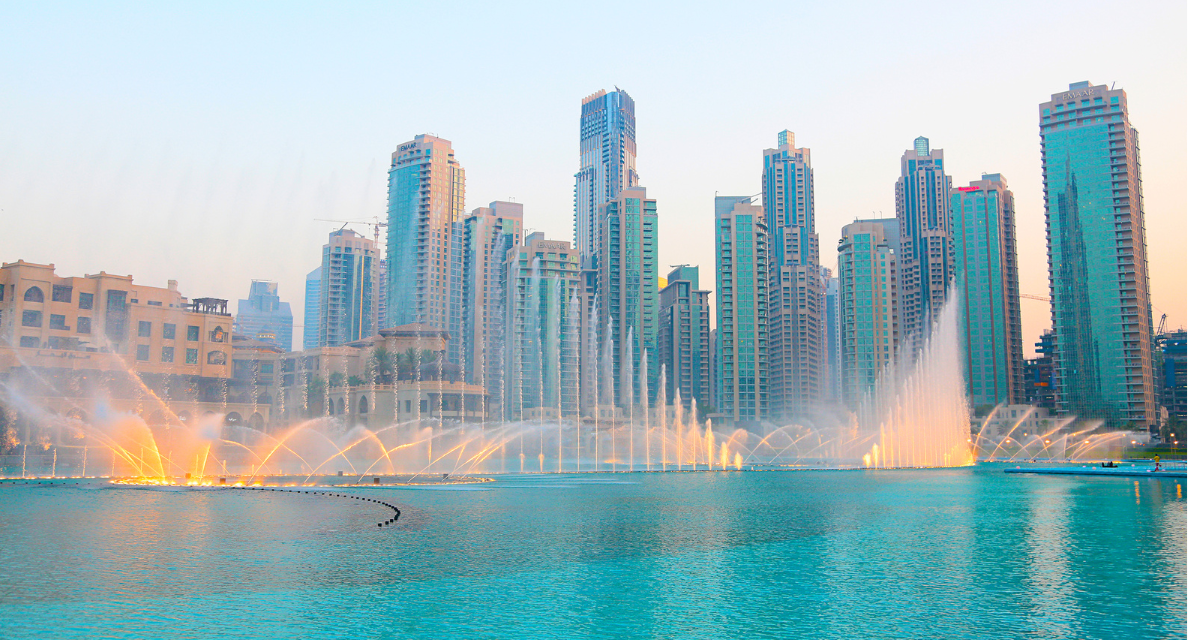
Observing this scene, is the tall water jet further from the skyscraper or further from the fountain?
the skyscraper

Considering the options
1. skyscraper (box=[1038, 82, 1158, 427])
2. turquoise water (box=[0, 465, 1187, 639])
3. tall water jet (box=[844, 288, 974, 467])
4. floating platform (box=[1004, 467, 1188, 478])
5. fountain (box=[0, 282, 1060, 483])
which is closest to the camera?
turquoise water (box=[0, 465, 1187, 639])

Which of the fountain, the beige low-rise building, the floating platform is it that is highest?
the beige low-rise building

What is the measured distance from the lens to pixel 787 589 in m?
22.8

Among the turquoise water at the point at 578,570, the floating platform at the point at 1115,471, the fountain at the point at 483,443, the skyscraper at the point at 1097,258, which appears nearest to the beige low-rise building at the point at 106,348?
the fountain at the point at 483,443

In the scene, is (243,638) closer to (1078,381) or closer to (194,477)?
(194,477)

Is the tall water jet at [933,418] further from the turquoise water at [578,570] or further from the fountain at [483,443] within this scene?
the turquoise water at [578,570]

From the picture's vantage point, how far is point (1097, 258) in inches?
7106

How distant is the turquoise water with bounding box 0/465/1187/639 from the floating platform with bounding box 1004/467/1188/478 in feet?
128

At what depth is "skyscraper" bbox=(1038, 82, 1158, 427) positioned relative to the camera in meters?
176

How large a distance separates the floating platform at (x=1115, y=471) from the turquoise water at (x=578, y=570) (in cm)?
3909

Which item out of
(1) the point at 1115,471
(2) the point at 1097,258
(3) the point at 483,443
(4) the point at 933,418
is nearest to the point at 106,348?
(3) the point at 483,443

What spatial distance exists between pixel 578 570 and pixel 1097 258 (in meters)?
185

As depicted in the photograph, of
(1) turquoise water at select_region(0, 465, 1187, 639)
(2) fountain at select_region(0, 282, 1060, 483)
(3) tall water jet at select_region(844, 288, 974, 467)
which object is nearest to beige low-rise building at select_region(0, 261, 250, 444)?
(2) fountain at select_region(0, 282, 1060, 483)

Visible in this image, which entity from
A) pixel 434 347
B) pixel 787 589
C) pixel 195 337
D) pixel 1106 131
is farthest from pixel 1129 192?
pixel 787 589
